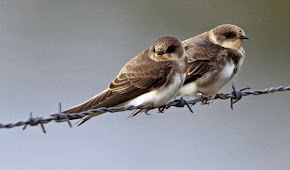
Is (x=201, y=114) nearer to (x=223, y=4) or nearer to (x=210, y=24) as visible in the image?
(x=210, y=24)

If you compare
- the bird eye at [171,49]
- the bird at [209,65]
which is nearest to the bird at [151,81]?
the bird eye at [171,49]

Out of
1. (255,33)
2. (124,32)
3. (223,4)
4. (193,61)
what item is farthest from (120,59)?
(193,61)

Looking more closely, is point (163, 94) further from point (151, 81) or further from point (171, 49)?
point (171, 49)

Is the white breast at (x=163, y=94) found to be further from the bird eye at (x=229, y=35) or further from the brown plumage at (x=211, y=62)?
the bird eye at (x=229, y=35)

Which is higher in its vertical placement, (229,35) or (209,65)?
(229,35)

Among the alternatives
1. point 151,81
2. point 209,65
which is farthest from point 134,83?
point 209,65

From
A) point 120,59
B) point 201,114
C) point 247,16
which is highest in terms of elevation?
point 247,16

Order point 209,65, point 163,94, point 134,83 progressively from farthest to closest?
point 209,65 → point 134,83 → point 163,94
